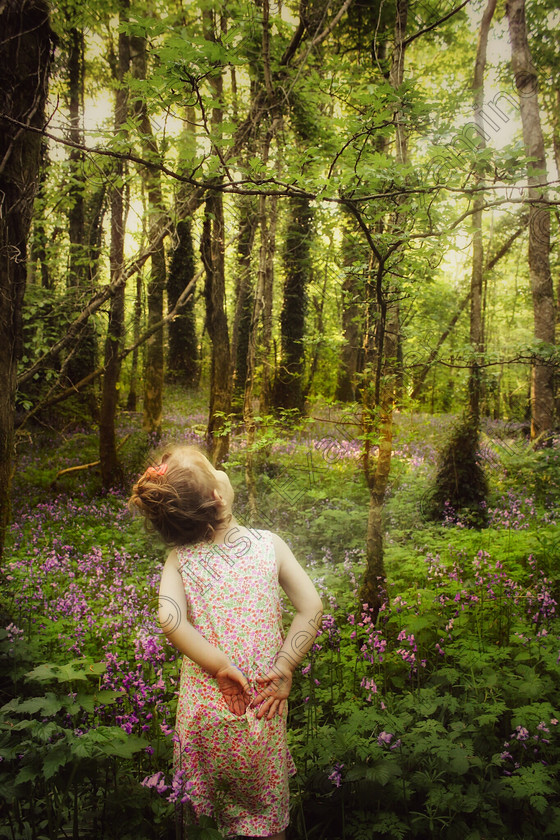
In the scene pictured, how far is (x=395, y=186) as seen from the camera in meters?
2.86

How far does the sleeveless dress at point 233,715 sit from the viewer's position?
172 centimetres

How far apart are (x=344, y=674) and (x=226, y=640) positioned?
1.75 m

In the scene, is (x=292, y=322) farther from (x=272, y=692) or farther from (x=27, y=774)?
(x=27, y=774)

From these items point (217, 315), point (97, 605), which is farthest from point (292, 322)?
point (97, 605)

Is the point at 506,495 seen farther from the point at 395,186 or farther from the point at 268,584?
the point at 268,584

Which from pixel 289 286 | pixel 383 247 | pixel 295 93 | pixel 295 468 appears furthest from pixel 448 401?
pixel 383 247

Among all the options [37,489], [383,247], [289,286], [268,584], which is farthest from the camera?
[289,286]

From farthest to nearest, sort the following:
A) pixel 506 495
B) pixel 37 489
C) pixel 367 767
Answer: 1. pixel 37 489
2. pixel 506 495
3. pixel 367 767

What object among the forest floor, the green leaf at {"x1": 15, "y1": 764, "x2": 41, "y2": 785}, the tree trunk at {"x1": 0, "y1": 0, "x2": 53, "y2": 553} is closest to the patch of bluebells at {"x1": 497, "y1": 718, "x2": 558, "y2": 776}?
the forest floor

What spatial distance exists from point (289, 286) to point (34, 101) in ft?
35.3

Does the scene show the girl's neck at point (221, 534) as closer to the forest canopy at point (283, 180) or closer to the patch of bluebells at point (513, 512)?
the forest canopy at point (283, 180)

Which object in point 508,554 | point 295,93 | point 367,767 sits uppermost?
point 295,93

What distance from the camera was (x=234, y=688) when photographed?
1.70 m

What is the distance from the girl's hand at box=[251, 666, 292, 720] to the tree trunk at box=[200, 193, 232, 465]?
14.9 ft
